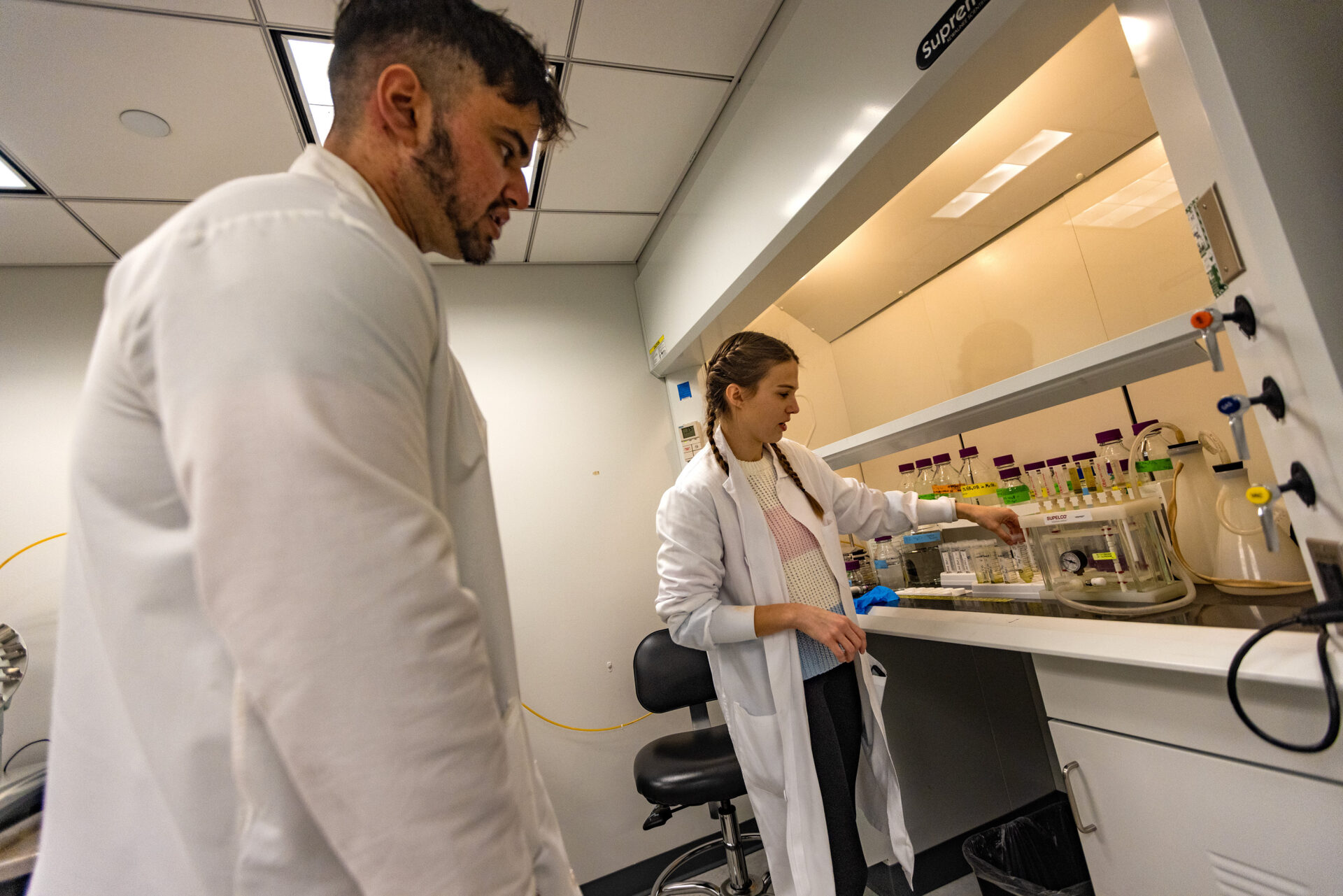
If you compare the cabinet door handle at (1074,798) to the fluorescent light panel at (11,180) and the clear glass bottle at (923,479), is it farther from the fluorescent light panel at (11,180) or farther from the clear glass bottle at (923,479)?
the fluorescent light panel at (11,180)

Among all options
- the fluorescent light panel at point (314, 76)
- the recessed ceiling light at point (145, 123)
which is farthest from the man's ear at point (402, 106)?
the recessed ceiling light at point (145, 123)

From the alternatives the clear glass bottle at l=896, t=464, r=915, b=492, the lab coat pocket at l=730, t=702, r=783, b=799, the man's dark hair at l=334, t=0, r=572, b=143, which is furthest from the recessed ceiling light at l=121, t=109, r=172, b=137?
the clear glass bottle at l=896, t=464, r=915, b=492

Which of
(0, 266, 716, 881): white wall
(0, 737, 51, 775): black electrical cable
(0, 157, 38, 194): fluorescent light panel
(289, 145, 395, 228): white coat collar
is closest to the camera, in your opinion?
(289, 145, 395, 228): white coat collar

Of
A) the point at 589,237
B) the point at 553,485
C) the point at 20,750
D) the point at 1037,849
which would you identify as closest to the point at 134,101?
the point at 589,237

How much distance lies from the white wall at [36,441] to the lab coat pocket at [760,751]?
191 cm

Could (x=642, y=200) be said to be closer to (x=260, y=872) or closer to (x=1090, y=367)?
(x=1090, y=367)

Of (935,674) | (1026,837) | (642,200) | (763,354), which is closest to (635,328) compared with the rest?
(642,200)

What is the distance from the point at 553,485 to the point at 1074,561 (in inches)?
65.0

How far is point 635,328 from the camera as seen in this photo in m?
2.55

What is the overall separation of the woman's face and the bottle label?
0.68 m

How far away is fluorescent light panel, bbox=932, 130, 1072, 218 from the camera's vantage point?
54.3 inches

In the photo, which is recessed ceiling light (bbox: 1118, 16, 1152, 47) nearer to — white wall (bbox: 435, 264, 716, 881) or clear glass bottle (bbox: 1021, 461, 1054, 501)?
clear glass bottle (bbox: 1021, 461, 1054, 501)

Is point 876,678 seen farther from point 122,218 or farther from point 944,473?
point 122,218

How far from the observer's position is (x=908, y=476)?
199 centimetres
